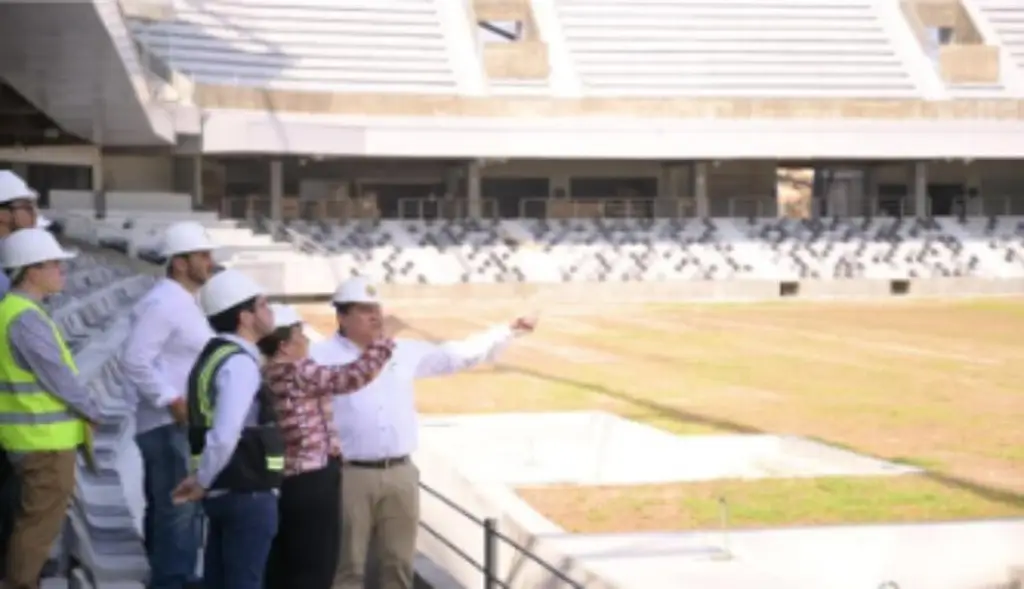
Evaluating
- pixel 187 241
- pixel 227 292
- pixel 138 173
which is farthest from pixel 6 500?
pixel 138 173

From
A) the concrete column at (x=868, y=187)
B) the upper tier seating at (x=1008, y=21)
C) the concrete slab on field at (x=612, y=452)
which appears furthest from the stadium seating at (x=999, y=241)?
the concrete slab on field at (x=612, y=452)

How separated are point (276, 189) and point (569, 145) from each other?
7925 mm

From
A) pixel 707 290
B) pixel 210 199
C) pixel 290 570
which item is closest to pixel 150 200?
pixel 210 199

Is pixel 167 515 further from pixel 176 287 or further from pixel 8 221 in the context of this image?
pixel 8 221

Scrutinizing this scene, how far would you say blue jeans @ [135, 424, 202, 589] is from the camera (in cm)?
674

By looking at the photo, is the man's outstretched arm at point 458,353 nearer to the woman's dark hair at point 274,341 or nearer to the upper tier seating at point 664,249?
the woman's dark hair at point 274,341

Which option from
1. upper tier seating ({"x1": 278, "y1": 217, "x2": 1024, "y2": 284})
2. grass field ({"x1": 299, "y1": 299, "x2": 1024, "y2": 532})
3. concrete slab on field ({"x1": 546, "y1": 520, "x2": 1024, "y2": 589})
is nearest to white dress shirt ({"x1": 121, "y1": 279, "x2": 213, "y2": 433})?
concrete slab on field ({"x1": 546, "y1": 520, "x2": 1024, "y2": 589})

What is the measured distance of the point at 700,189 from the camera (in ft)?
156

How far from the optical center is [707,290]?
4000 centimetres

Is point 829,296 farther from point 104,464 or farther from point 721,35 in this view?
point 104,464

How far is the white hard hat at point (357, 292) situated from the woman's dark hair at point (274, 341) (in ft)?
1.71

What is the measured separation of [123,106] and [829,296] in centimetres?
1992

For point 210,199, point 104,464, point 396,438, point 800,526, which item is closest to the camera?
point 396,438

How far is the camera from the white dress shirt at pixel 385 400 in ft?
21.7
